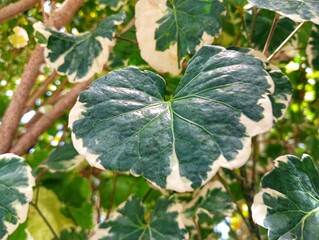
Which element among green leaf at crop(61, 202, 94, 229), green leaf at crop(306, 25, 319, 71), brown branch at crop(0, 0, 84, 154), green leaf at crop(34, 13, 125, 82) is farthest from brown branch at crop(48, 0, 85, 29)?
green leaf at crop(306, 25, 319, 71)

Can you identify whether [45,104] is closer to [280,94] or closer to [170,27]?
[170,27]

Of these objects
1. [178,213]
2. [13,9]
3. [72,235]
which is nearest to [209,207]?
[178,213]

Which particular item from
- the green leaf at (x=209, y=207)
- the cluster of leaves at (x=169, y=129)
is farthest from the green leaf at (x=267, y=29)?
the green leaf at (x=209, y=207)

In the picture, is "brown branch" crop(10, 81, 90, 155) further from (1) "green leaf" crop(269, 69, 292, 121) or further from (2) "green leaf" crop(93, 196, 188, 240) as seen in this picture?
(1) "green leaf" crop(269, 69, 292, 121)

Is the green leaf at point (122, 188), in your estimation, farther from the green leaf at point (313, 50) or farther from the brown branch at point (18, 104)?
the green leaf at point (313, 50)

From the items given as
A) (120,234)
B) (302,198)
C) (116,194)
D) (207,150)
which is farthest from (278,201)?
(116,194)

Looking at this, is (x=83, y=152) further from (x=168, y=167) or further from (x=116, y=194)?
(x=116, y=194)
